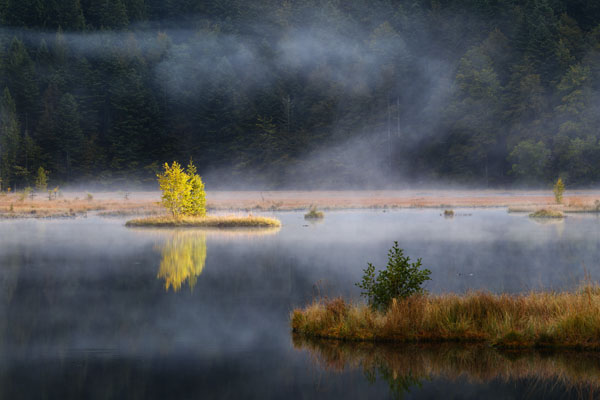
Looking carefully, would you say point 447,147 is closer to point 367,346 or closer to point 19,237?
point 19,237

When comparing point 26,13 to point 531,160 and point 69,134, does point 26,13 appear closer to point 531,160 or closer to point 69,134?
point 69,134

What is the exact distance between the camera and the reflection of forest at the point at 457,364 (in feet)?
35.0

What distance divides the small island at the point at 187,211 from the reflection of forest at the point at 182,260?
8.63 m

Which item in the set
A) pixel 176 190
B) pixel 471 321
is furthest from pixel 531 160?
pixel 471 321

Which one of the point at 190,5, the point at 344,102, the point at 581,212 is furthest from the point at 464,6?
the point at 581,212

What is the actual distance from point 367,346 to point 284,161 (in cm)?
10387

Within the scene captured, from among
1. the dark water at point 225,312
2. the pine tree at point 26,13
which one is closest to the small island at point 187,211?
the dark water at point 225,312

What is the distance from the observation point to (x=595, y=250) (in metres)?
31.0

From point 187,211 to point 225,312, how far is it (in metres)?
32.6

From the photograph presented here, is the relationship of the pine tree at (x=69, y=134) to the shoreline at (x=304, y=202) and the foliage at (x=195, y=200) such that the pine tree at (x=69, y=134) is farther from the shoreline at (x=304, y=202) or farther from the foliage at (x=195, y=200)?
the foliage at (x=195, y=200)

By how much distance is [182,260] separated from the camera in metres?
27.1

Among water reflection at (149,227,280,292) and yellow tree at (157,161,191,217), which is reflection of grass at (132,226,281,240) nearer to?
water reflection at (149,227,280,292)

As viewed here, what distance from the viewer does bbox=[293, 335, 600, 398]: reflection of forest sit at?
10.7 m

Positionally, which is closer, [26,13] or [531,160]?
[531,160]
